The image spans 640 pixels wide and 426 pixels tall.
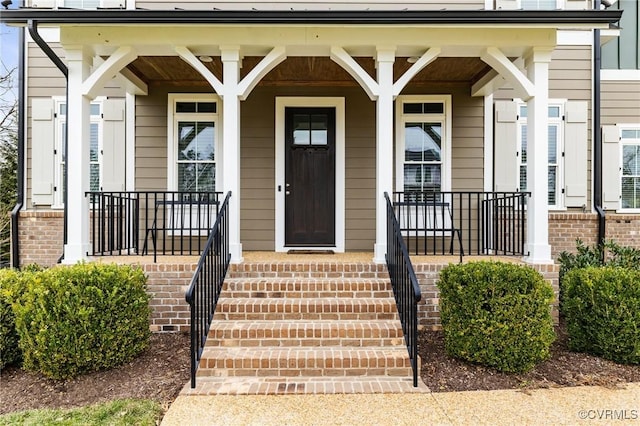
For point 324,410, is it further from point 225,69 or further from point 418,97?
point 418,97

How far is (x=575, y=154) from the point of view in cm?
644

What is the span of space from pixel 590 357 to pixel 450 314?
1.50 m

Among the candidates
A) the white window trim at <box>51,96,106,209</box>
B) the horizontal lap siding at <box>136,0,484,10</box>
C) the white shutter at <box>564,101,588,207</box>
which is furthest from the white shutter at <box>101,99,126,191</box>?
the white shutter at <box>564,101,588,207</box>

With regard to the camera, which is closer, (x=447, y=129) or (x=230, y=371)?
(x=230, y=371)

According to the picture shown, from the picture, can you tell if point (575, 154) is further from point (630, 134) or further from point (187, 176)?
point (187, 176)

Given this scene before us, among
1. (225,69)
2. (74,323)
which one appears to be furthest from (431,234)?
(74,323)

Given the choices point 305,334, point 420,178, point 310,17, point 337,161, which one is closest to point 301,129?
point 337,161

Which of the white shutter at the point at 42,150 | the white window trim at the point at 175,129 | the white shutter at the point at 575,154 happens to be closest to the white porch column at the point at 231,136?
the white window trim at the point at 175,129

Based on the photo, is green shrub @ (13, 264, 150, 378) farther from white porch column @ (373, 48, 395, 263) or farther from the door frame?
the door frame

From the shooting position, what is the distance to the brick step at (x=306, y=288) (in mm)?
4246

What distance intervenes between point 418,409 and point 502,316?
3.78ft

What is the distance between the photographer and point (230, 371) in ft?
11.4

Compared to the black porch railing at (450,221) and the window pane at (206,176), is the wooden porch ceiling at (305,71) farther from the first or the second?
the black porch railing at (450,221)

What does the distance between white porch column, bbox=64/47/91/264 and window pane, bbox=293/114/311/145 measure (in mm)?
2798
